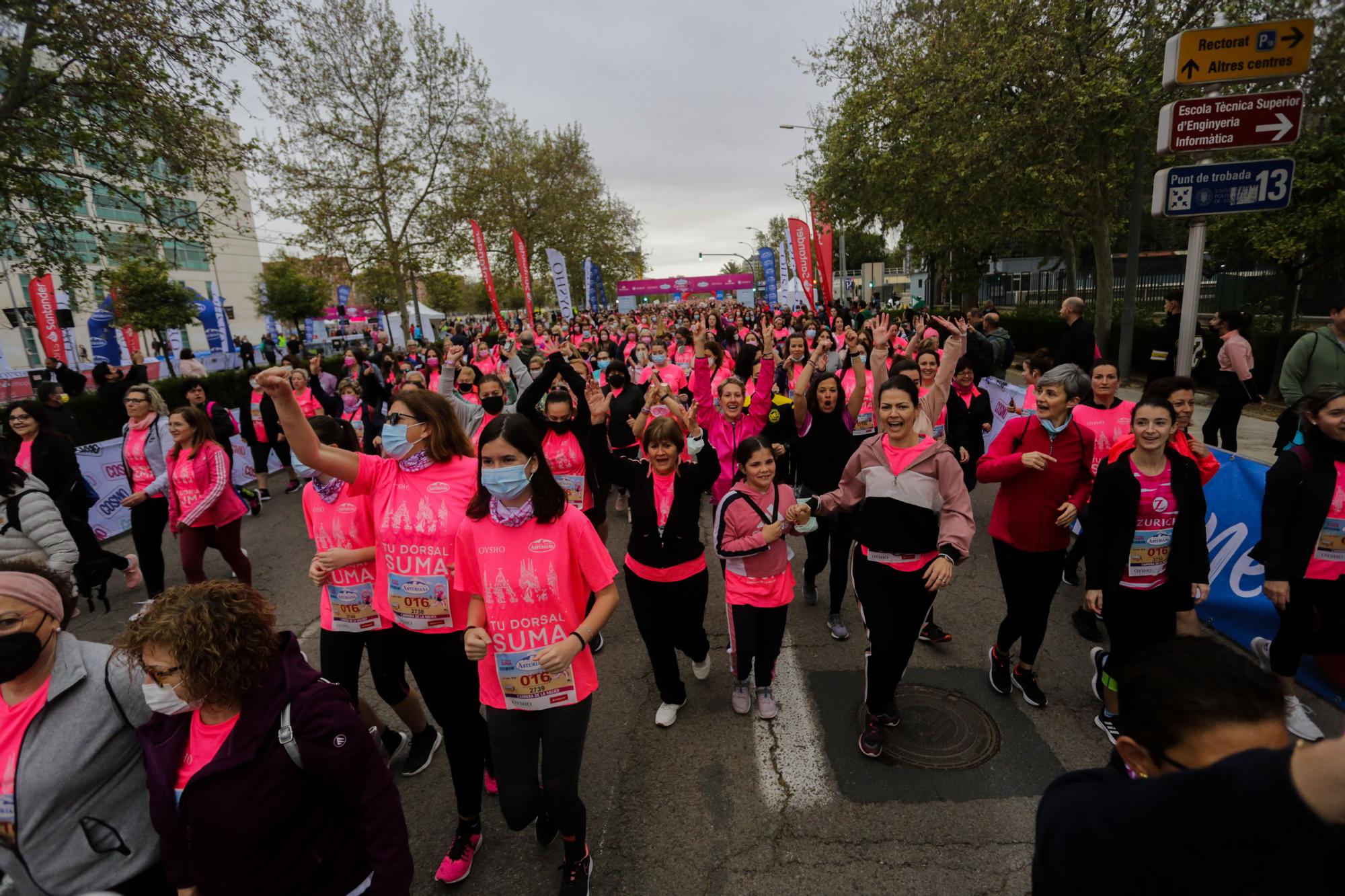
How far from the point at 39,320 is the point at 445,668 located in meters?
26.0

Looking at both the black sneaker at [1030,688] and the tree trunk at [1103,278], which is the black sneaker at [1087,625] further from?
the tree trunk at [1103,278]

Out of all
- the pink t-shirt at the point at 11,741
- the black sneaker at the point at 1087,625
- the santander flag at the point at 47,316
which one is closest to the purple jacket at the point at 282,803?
the pink t-shirt at the point at 11,741

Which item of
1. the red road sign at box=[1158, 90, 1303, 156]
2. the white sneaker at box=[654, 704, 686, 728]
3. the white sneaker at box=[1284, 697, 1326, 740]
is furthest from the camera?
the red road sign at box=[1158, 90, 1303, 156]

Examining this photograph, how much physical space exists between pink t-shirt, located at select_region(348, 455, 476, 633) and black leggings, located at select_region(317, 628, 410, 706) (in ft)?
0.97

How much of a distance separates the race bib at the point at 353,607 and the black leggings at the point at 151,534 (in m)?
3.35

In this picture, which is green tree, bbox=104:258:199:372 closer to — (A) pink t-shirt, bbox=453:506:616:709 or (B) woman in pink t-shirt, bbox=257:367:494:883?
(B) woman in pink t-shirt, bbox=257:367:494:883

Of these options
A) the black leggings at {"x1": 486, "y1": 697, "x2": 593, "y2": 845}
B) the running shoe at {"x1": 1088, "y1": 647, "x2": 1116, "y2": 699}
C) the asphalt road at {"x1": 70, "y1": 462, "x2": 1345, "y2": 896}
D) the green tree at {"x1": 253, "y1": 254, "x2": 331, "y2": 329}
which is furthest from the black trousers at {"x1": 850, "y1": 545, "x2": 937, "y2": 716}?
the green tree at {"x1": 253, "y1": 254, "x2": 331, "y2": 329}

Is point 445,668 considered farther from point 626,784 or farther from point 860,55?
point 860,55

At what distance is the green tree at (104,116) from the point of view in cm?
845

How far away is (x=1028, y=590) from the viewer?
12.1 ft

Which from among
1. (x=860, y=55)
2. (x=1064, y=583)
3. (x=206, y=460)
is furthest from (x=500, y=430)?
(x=860, y=55)

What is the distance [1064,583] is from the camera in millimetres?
5512

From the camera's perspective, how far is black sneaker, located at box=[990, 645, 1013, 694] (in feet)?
12.7

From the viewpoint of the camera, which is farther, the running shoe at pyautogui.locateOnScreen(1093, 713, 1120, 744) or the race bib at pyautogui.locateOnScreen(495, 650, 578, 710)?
the running shoe at pyautogui.locateOnScreen(1093, 713, 1120, 744)
